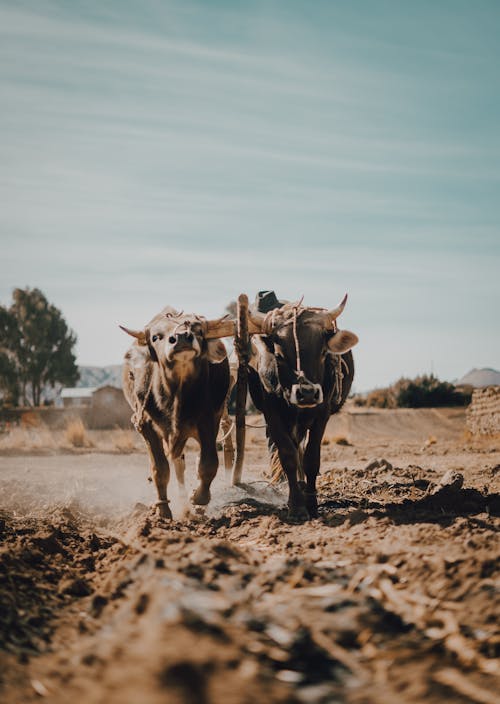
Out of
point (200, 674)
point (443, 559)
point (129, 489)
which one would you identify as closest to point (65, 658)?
point (200, 674)

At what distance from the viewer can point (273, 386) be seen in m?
7.35

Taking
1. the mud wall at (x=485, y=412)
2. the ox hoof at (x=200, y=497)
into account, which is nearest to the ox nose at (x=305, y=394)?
the ox hoof at (x=200, y=497)

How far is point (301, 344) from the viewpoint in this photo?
714 cm

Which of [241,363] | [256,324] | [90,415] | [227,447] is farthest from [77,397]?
[256,324]

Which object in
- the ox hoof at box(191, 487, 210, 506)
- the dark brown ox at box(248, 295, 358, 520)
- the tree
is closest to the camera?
the dark brown ox at box(248, 295, 358, 520)

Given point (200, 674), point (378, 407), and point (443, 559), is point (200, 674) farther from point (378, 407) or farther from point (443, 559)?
point (378, 407)

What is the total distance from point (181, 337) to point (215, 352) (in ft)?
2.78

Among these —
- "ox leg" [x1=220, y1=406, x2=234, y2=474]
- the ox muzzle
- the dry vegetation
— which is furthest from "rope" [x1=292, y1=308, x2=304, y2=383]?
the dry vegetation

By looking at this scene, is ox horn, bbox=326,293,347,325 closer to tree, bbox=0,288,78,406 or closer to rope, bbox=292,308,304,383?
rope, bbox=292,308,304,383

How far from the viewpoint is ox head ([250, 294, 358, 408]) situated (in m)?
6.81

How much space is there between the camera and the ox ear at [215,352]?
23.6ft

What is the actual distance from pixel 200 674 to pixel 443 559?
200 cm

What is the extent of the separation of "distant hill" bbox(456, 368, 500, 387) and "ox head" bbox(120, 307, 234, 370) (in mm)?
168532

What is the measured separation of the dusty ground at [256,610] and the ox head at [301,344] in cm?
130
